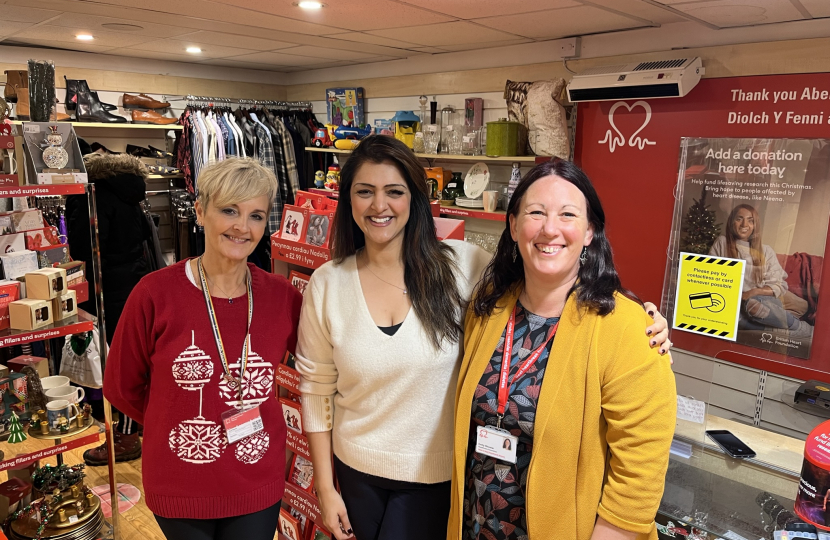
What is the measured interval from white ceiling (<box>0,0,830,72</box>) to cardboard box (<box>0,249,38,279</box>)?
1.37 metres

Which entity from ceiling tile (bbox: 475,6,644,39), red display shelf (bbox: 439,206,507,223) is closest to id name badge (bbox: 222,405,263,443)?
ceiling tile (bbox: 475,6,644,39)

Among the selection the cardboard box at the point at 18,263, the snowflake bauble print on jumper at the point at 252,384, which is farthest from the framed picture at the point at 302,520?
the cardboard box at the point at 18,263

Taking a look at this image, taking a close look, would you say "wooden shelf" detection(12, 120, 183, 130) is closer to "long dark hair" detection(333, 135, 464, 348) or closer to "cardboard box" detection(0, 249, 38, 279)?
"cardboard box" detection(0, 249, 38, 279)

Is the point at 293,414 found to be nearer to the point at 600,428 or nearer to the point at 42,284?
the point at 42,284

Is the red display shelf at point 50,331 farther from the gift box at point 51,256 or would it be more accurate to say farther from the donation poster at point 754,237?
the donation poster at point 754,237

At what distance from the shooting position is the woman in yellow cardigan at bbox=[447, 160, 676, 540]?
126cm

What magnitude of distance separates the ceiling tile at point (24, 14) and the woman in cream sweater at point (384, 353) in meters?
2.60

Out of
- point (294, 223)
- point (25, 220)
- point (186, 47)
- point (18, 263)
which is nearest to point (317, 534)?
point (294, 223)

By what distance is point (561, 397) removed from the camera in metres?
1.31

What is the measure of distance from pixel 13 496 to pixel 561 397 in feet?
7.86

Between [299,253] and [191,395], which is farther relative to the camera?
[299,253]

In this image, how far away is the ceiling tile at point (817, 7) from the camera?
2.47 m

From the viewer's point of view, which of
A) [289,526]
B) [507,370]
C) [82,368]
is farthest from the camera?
[82,368]

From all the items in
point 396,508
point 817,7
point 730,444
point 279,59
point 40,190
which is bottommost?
point 396,508
